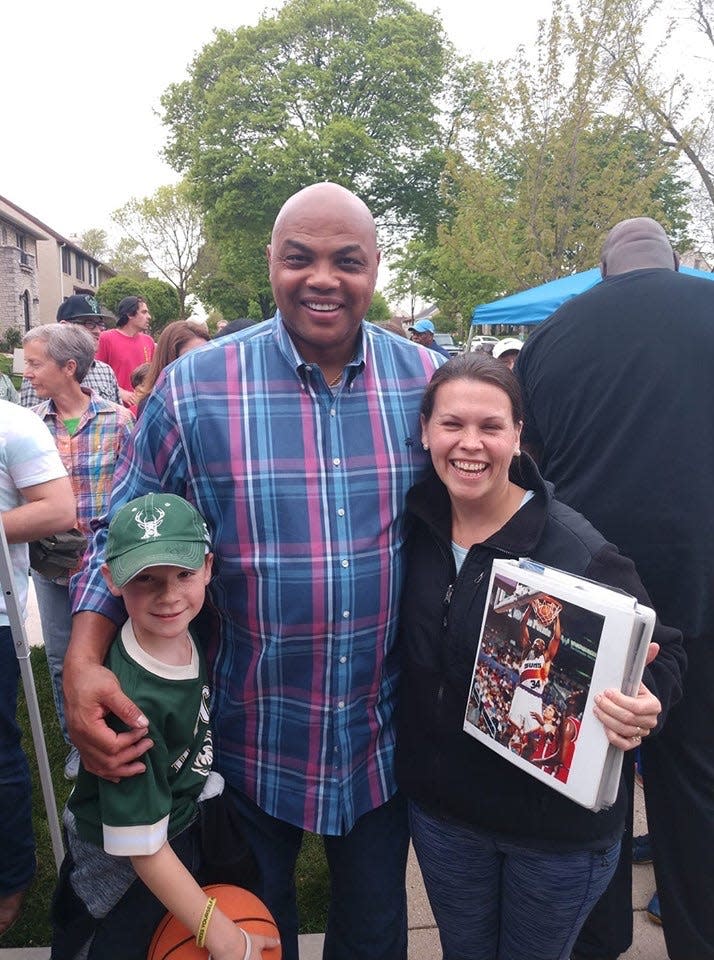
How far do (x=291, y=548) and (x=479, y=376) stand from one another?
24.2 inches

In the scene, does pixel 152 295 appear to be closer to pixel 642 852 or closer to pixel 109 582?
pixel 642 852

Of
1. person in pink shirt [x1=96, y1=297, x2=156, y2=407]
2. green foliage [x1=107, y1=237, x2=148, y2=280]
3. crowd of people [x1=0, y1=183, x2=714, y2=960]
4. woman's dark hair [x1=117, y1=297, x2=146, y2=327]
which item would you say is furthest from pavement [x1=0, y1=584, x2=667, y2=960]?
green foliage [x1=107, y1=237, x2=148, y2=280]

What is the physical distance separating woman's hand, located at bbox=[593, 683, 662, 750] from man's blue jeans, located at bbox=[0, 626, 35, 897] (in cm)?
199

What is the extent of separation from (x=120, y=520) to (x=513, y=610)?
2.90 feet

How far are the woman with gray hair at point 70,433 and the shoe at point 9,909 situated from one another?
1.05 metres

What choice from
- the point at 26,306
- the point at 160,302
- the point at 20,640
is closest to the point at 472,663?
the point at 20,640

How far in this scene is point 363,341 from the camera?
1779 millimetres

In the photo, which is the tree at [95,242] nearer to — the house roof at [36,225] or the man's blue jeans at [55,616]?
the house roof at [36,225]

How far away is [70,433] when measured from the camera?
3486mm

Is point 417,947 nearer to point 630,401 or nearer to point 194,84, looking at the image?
point 630,401

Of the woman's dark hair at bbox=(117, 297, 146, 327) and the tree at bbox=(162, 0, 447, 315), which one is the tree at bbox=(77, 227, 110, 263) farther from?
the woman's dark hair at bbox=(117, 297, 146, 327)

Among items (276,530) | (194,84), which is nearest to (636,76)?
(276,530)

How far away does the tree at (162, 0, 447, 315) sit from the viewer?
2642 centimetres

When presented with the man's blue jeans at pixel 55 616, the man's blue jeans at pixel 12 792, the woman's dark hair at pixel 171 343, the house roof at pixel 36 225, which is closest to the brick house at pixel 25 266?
the house roof at pixel 36 225
